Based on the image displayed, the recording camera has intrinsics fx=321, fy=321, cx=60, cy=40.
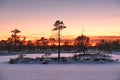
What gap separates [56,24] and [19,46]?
60.4m

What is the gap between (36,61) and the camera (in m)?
45.0

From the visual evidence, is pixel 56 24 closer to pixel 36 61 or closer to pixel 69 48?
pixel 36 61
